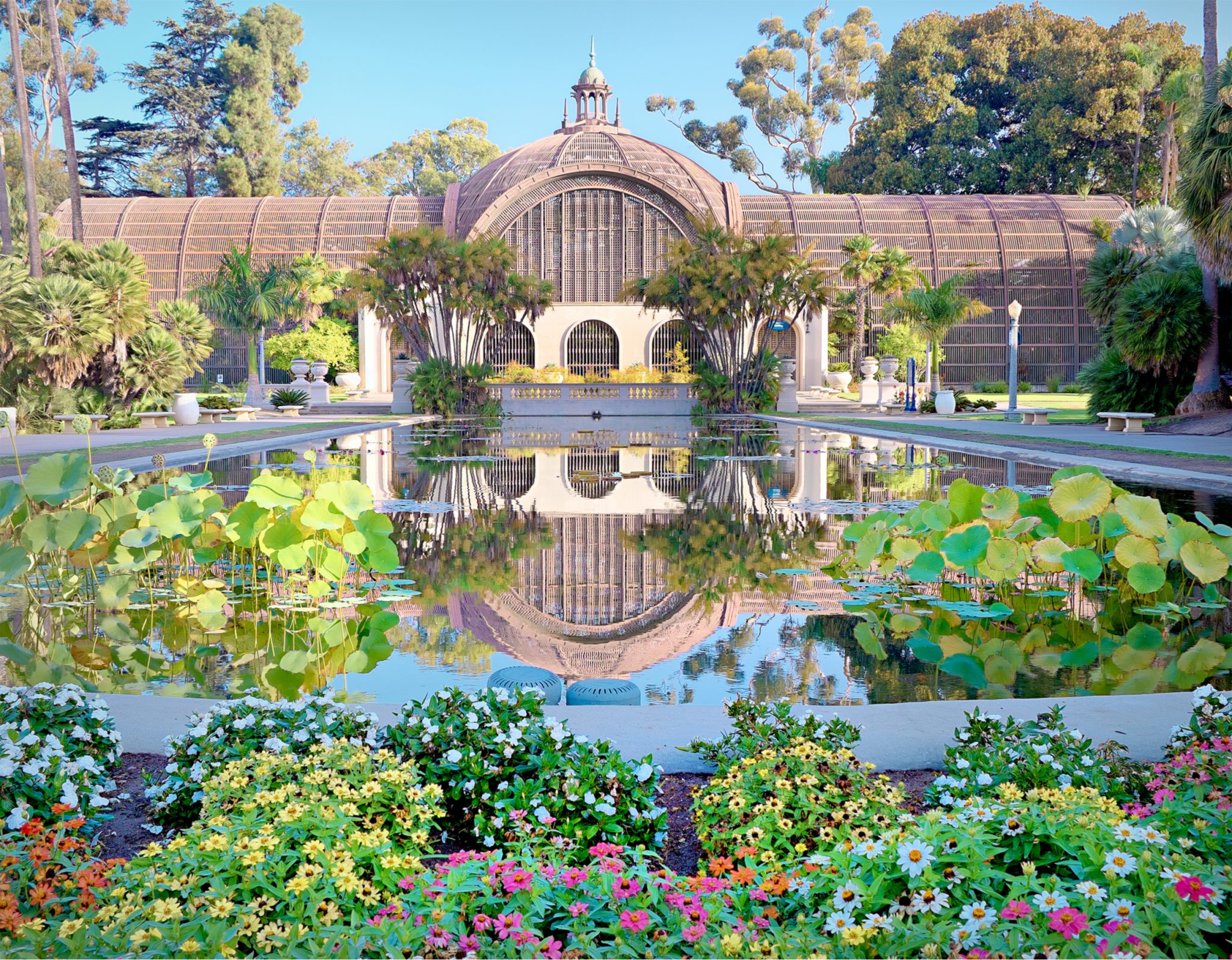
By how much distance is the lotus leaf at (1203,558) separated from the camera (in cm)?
682

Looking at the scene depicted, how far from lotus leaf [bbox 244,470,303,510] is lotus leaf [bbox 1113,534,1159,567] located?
17.9 feet

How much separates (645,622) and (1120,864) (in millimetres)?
4503

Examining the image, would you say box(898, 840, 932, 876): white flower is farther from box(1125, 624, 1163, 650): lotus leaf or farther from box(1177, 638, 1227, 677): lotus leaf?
box(1125, 624, 1163, 650): lotus leaf

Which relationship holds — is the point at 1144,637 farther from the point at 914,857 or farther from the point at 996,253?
the point at 996,253

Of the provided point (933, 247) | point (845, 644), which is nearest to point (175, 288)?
point (933, 247)

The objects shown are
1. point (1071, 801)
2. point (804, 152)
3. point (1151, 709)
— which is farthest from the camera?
point (804, 152)

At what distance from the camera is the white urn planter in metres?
26.1

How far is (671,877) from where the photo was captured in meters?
2.66

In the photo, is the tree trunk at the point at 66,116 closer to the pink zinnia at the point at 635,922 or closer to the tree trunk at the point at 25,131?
the tree trunk at the point at 25,131

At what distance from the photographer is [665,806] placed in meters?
3.78

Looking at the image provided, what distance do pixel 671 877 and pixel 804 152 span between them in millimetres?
73488

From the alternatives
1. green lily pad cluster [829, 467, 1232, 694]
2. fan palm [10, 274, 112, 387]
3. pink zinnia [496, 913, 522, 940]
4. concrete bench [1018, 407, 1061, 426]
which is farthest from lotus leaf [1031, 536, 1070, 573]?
fan palm [10, 274, 112, 387]

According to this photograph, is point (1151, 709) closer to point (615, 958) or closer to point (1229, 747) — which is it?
point (1229, 747)

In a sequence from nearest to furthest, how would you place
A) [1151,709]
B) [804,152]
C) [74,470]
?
1. [1151,709]
2. [74,470]
3. [804,152]
